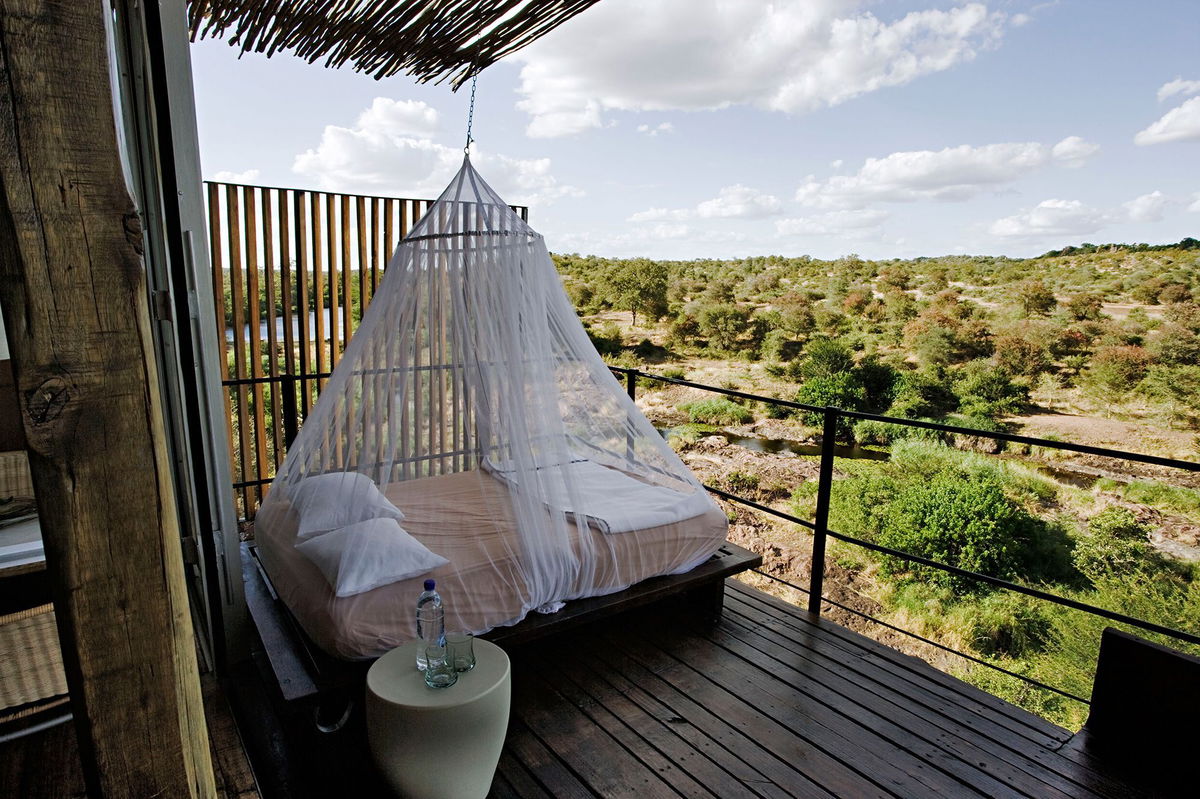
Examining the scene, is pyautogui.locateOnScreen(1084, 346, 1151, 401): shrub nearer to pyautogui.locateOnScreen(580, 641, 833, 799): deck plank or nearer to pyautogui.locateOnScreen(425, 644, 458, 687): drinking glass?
pyautogui.locateOnScreen(580, 641, 833, 799): deck plank

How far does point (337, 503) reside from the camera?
2504mm

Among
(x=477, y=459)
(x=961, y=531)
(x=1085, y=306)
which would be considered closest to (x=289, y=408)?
(x=477, y=459)

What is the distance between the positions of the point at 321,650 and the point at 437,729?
0.63 meters

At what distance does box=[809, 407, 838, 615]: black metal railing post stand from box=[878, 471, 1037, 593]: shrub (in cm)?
621

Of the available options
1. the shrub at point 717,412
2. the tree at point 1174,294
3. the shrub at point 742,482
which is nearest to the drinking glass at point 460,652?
the shrub at point 742,482

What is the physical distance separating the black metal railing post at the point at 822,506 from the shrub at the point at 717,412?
9.34 m

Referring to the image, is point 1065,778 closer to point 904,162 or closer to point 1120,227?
point 1120,227

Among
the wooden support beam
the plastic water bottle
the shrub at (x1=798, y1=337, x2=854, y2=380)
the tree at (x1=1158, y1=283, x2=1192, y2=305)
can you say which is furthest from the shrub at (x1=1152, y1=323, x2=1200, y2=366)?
the wooden support beam

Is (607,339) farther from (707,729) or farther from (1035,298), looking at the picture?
(707,729)

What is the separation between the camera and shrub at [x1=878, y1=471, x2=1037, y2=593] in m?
8.57

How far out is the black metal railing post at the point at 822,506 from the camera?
114 inches

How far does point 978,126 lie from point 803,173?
3877mm

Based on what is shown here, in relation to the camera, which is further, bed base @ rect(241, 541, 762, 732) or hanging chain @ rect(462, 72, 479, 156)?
hanging chain @ rect(462, 72, 479, 156)

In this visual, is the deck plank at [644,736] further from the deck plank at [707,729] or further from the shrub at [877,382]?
the shrub at [877,382]
